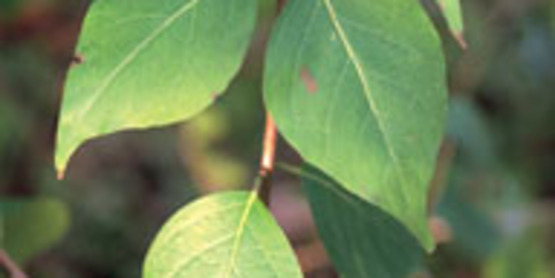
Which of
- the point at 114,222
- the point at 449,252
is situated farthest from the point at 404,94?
the point at 114,222

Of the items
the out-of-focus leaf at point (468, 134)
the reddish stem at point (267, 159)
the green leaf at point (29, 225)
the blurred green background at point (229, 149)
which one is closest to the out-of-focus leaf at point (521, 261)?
the blurred green background at point (229, 149)

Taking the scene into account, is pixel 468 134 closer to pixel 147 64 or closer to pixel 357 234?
pixel 357 234

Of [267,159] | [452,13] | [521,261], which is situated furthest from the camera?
[521,261]

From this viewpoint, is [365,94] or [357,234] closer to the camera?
[365,94]

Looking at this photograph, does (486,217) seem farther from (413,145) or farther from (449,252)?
(413,145)

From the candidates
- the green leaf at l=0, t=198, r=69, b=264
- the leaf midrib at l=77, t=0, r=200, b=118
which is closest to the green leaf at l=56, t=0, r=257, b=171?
the leaf midrib at l=77, t=0, r=200, b=118

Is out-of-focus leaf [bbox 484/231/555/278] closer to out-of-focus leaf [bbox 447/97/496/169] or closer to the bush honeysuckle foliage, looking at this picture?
out-of-focus leaf [bbox 447/97/496/169]

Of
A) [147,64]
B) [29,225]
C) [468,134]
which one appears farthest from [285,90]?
[468,134]

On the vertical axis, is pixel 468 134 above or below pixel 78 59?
below

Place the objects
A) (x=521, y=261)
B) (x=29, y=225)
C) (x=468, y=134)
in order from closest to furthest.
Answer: (x=29, y=225)
(x=521, y=261)
(x=468, y=134)
